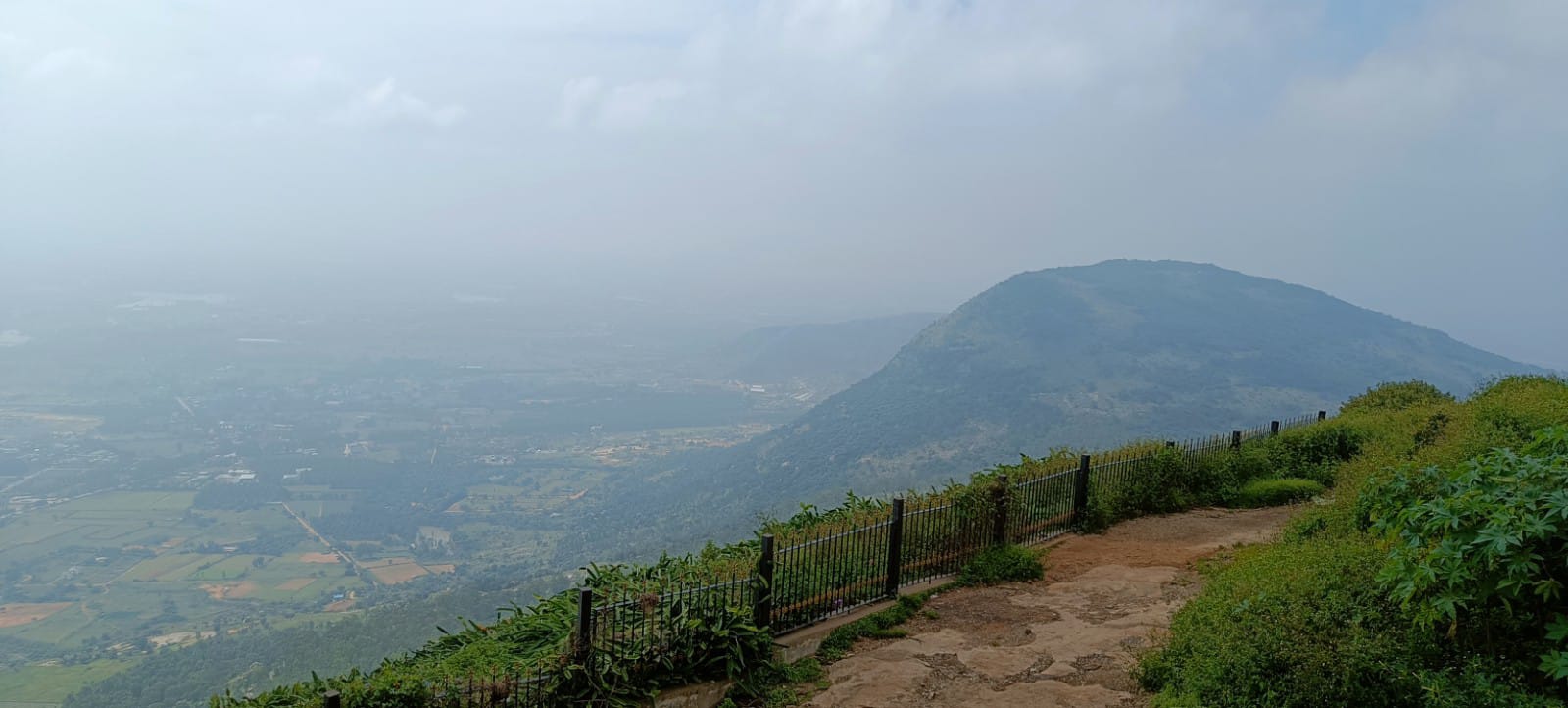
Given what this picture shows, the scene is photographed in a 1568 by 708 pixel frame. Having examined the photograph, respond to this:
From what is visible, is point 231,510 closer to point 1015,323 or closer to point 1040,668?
point 1040,668

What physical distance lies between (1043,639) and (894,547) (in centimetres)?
191

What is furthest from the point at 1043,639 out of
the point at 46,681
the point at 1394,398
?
the point at 46,681

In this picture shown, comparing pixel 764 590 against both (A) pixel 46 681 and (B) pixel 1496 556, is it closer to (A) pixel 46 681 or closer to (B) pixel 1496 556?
(B) pixel 1496 556

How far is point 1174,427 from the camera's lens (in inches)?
3681

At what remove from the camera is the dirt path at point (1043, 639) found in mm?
7363

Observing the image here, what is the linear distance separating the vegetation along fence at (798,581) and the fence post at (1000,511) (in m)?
0.02

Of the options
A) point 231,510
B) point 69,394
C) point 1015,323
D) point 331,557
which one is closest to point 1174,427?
point 1015,323

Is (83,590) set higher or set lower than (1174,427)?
lower

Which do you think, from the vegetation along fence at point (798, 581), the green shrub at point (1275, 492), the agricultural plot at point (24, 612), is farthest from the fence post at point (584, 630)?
the agricultural plot at point (24, 612)

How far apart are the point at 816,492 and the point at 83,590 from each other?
47776 millimetres

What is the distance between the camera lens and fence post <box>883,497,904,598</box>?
386 inches

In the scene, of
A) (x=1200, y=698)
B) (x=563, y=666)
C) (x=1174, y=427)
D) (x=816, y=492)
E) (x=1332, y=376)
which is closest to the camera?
(x=1200, y=698)

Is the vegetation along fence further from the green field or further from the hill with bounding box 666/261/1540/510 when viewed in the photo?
the hill with bounding box 666/261/1540/510

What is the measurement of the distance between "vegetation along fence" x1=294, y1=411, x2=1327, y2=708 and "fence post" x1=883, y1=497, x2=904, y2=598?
1cm
